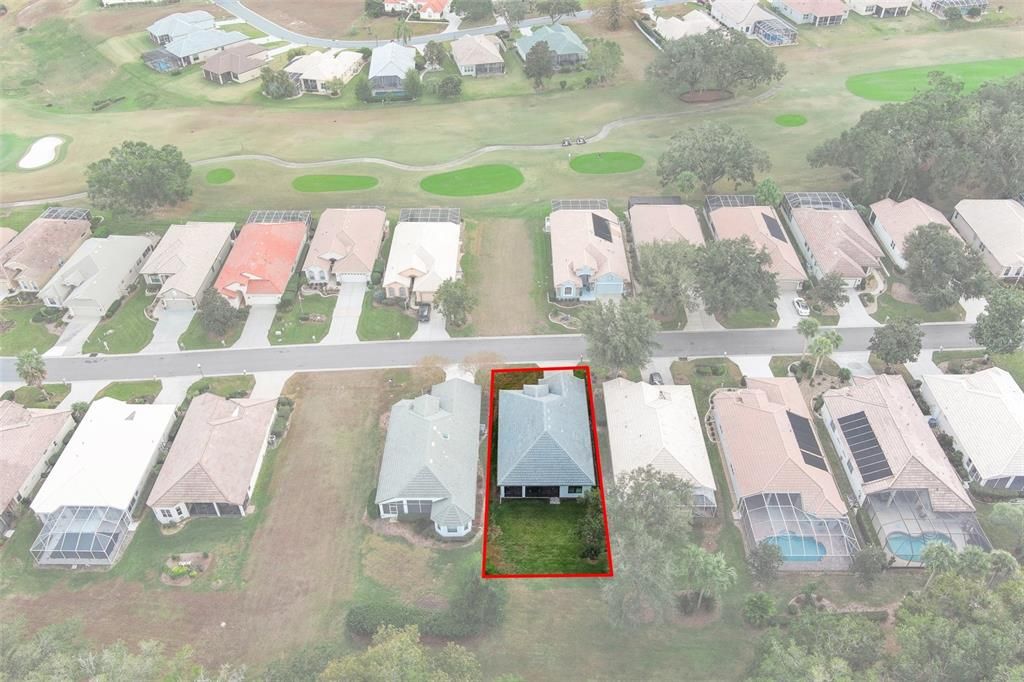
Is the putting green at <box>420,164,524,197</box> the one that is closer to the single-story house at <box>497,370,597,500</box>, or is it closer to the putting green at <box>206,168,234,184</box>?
the putting green at <box>206,168,234,184</box>

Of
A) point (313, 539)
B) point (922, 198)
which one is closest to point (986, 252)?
point (922, 198)

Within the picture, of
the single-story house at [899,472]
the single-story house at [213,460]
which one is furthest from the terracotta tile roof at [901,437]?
A: the single-story house at [213,460]

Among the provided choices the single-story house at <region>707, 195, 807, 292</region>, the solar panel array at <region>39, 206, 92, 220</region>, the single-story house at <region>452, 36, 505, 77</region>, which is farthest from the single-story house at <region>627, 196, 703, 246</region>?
the solar panel array at <region>39, 206, 92, 220</region>

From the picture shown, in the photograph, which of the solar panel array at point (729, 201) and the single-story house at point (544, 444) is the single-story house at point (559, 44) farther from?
the single-story house at point (544, 444)

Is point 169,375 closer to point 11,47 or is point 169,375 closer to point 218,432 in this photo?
point 218,432

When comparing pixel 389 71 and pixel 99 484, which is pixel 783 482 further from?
pixel 389 71

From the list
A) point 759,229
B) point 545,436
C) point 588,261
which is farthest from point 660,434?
point 759,229

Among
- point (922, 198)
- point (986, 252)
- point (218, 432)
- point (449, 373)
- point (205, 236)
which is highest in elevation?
point (922, 198)
